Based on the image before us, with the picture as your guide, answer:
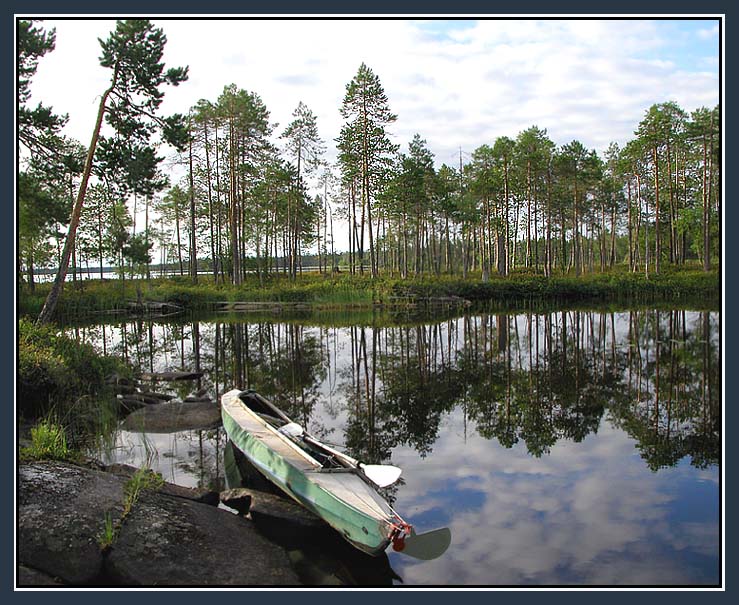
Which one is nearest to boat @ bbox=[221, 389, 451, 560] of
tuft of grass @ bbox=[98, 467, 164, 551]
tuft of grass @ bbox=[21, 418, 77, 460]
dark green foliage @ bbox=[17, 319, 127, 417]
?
tuft of grass @ bbox=[98, 467, 164, 551]

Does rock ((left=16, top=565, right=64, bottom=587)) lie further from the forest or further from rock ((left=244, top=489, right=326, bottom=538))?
the forest

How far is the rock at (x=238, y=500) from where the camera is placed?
7450 mm

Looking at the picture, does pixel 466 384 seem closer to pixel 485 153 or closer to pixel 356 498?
pixel 356 498

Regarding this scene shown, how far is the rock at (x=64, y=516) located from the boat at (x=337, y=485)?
1.96 meters

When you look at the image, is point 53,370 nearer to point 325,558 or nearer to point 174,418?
point 174,418

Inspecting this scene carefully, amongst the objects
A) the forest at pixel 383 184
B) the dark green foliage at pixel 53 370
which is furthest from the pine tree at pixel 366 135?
the dark green foliage at pixel 53 370

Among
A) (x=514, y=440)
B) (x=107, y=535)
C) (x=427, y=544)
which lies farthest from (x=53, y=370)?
(x=514, y=440)

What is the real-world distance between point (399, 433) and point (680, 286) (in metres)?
43.2

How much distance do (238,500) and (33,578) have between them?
2770 millimetres

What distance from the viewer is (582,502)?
7855 millimetres

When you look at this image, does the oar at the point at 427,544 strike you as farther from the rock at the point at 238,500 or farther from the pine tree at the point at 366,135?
the pine tree at the point at 366,135

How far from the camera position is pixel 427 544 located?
5969 mm

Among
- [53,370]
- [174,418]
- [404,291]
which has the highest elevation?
[404,291]

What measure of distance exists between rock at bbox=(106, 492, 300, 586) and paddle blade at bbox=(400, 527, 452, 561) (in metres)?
1.23
